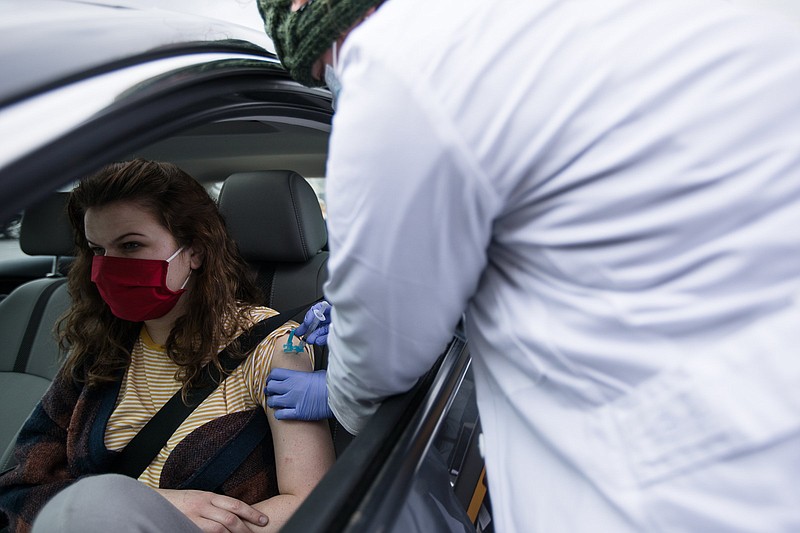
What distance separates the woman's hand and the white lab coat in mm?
934

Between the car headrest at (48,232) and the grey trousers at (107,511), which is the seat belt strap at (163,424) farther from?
the car headrest at (48,232)

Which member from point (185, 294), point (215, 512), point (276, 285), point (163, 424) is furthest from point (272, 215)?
point (215, 512)

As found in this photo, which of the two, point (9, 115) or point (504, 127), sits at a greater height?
point (504, 127)

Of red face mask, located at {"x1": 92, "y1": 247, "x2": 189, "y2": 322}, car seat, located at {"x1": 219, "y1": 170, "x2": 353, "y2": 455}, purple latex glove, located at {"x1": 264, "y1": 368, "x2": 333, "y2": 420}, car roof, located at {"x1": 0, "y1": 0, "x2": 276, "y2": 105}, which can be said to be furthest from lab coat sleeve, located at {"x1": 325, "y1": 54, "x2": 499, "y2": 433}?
car seat, located at {"x1": 219, "y1": 170, "x2": 353, "y2": 455}

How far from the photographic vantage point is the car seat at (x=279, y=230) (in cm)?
206

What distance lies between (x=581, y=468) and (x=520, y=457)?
109 mm

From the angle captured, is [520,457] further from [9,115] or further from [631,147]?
[9,115]

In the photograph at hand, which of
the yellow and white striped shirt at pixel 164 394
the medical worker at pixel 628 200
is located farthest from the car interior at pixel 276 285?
the medical worker at pixel 628 200

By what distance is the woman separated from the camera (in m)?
1.44

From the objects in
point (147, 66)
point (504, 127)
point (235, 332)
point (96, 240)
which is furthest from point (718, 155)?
point (96, 240)

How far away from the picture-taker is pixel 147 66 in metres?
0.80

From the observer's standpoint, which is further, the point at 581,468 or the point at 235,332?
the point at 235,332

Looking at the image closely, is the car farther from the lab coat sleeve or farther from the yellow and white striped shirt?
the yellow and white striped shirt

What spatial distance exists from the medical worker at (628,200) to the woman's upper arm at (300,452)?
906 mm
